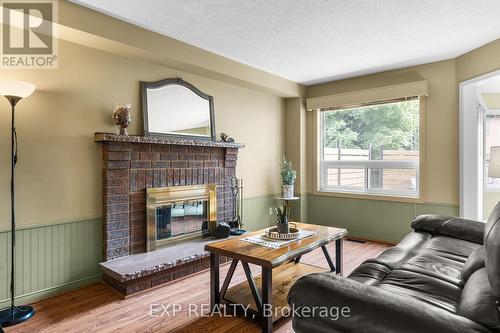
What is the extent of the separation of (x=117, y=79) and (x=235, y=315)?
2567mm

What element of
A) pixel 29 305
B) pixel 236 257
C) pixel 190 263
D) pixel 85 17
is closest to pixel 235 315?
pixel 236 257

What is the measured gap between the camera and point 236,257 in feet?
Answer: 7.21

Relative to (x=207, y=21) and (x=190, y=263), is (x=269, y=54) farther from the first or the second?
(x=190, y=263)

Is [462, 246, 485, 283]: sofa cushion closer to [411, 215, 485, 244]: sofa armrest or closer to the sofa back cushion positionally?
the sofa back cushion

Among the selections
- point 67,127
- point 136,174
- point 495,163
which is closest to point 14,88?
point 67,127

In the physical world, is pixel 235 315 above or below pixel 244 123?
below

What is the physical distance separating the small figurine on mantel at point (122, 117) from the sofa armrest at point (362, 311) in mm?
2401

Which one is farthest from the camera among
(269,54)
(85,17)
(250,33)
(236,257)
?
(269,54)

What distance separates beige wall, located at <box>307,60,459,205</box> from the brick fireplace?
288 centimetres

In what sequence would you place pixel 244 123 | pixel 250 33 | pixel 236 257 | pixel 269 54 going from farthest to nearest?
pixel 244 123 < pixel 269 54 < pixel 250 33 < pixel 236 257

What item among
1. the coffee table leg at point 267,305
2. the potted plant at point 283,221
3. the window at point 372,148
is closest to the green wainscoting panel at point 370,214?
the window at point 372,148

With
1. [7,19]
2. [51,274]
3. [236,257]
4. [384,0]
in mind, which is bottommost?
[51,274]

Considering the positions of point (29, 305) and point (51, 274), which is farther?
point (51, 274)

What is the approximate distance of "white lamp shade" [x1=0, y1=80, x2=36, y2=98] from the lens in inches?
85.3
